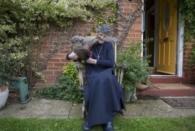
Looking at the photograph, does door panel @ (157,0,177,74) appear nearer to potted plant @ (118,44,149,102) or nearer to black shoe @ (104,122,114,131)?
potted plant @ (118,44,149,102)

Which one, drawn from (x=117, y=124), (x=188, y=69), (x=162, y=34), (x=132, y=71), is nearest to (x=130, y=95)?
(x=132, y=71)

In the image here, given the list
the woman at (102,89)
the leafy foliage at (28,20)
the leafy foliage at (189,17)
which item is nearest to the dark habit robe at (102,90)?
the woman at (102,89)

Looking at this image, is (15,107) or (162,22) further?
(162,22)

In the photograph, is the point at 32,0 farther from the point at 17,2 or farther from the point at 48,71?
the point at 48,71

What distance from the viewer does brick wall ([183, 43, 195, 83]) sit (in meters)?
8.32

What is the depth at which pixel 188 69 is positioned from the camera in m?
8.36

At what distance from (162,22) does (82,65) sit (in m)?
3.98

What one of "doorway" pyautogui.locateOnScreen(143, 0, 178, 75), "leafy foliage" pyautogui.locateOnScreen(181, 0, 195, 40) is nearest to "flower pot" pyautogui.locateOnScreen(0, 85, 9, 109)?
"doorway" pyautogui.locateOnScreen(143, 0, 178, 75)

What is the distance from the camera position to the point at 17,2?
729 cm

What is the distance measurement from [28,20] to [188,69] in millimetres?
3468

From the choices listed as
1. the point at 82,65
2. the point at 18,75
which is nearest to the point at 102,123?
the point at 82,65

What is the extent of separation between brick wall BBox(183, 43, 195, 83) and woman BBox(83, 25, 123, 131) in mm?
2960

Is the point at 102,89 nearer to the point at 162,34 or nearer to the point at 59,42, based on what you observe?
the point at 59,42

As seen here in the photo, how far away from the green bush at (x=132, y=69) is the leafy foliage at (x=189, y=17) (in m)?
1.59
